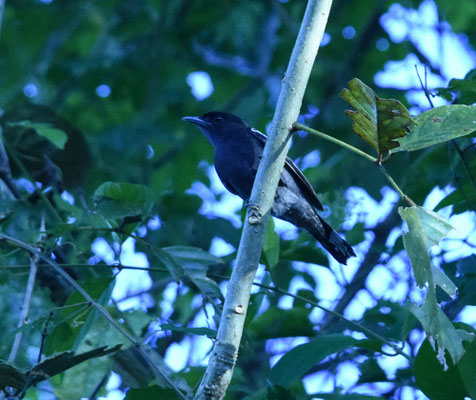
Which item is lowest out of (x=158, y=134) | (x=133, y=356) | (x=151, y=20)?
(x=133, y=356)

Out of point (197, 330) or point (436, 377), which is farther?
point (197, 330)

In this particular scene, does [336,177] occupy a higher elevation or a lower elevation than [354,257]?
higher

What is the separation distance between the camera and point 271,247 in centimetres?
365

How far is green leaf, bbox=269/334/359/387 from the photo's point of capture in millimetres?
3047

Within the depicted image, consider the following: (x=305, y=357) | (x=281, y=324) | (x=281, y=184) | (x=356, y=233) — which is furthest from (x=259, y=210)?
(x=281, y=184)

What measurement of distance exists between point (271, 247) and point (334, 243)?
1533mm

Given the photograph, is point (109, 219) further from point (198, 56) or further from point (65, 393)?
point (198, 56)

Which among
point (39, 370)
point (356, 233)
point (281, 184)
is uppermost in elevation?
point (281, 184)

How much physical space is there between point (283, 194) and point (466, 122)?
3.09 meters

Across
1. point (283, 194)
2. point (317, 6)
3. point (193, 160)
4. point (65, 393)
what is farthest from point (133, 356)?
point (193, 160)

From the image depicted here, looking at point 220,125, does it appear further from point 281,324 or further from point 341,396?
point 341,396

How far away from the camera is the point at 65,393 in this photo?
3.47 meters

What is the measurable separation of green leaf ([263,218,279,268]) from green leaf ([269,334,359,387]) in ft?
1.88

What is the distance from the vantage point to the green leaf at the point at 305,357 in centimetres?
305
